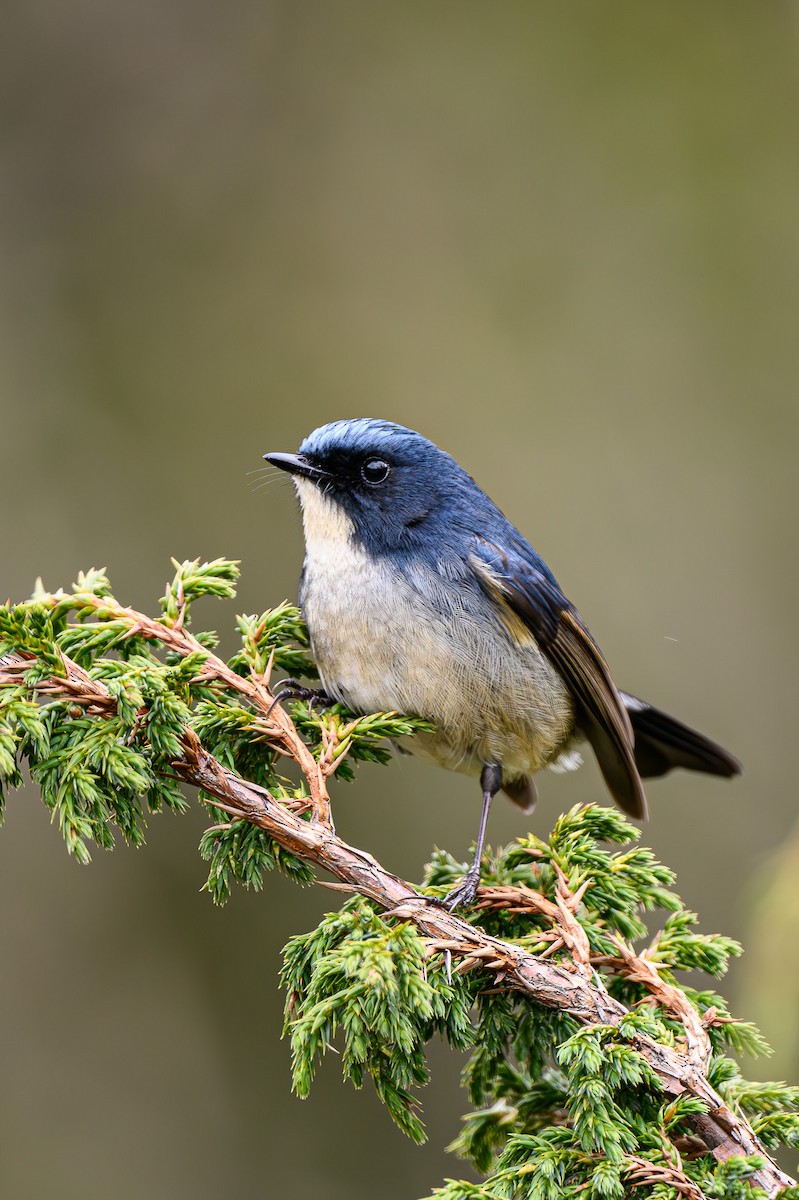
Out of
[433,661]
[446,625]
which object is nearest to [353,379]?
[446,625]

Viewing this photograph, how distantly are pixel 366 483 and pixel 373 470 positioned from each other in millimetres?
44

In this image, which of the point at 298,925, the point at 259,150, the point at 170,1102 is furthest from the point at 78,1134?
the point at 259,150

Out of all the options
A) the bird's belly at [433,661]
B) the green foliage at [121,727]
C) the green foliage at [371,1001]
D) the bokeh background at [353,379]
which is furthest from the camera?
the bokeh background at [353,379]

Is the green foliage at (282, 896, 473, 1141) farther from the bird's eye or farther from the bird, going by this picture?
the bird's eye

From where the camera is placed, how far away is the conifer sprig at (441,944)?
5.62 feet

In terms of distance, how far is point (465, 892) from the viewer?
2.15 metres

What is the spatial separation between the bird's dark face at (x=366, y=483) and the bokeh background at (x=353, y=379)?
2.26 m

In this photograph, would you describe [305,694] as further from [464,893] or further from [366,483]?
[464,893]

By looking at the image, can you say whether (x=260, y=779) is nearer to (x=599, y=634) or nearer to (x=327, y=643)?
(x=327, y=643)

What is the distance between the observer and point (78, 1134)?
4832 millimetres

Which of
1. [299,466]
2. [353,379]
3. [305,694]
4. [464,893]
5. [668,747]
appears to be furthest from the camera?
[353,379]

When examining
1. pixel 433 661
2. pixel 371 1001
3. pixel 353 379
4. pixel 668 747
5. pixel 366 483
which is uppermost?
pixel 353 379

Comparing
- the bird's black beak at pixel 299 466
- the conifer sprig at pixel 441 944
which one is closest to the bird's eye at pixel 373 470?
the bird's black beak at pixel 299 466

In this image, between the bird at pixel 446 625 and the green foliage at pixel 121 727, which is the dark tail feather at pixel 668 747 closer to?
the bird at pixel 446 625
